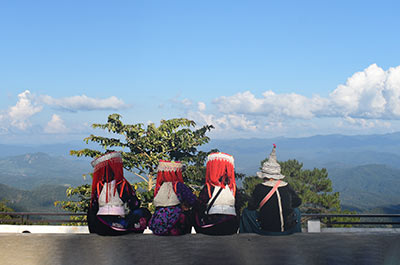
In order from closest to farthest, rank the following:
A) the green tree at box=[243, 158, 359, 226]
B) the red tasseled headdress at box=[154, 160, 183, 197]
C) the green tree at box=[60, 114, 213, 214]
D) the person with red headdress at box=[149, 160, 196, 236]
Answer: the person with red headdress at box=[149, 160, 196, 236] → the red tasseled headdress at box=[154, 160, 183, 197] → the green tree at box=[60, 114, 213, 214] → the green tree at box=[243, 158, 359, 226]

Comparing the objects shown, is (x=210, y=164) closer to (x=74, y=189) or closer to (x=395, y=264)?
(x=395, y=264)

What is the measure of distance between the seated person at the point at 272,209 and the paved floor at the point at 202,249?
1239mm

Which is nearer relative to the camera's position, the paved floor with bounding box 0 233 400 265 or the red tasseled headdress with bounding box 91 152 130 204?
the paved floor with bounding box 0 233 400 265

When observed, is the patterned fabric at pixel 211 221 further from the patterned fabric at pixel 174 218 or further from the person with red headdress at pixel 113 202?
the person with red headdress at pixel 113 202

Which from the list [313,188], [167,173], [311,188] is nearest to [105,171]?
[167,173]

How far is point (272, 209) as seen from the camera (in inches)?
179

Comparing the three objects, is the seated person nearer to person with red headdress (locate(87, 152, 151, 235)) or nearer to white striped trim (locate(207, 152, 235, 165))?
white striped trim (locate(207, 152, 235, 165))

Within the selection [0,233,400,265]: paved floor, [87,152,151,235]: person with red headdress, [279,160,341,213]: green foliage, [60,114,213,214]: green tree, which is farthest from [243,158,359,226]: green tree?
[0,233,400,265]: paved floor

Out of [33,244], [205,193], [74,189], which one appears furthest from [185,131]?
[33,244]

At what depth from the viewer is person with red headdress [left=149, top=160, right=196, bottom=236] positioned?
4590mm

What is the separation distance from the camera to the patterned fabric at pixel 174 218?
456cm

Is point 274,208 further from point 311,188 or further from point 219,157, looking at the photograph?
point 311,188

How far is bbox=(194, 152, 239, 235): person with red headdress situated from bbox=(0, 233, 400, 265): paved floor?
1.17 meters

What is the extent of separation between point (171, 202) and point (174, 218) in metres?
0.21
